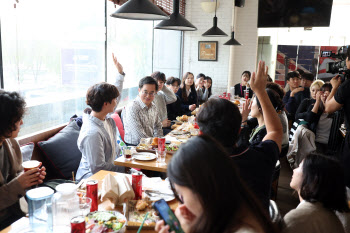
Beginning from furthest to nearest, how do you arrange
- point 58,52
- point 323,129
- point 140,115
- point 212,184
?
point 323,129
point 140,115
point 58,52
point 212,184

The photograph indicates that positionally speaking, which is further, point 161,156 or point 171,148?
point 171,148

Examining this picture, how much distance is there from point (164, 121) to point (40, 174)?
2.70 m

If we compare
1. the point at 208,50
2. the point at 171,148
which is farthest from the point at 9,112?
the point at 208,50

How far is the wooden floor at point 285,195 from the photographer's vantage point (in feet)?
10.5

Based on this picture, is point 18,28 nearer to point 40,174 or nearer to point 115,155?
point 115,155

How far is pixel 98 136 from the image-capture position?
→ 2.25m

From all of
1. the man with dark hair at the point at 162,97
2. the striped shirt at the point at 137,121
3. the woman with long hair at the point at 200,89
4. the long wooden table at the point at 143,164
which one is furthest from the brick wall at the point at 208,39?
the long wooden table at the point at 143,164

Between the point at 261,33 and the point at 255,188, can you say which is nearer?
the point at 255,188

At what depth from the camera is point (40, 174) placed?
66.7 inches

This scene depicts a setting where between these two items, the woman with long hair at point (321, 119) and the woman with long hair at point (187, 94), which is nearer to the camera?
the woman with long hair at point (321, 119)

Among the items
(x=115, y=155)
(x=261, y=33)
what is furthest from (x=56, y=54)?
(x=261, y=33)

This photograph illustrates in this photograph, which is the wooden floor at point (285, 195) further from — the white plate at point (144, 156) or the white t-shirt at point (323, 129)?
the white plate at point (144, 156)

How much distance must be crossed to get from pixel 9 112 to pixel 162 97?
2.86 meters

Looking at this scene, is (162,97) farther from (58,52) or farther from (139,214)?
(139,214)
